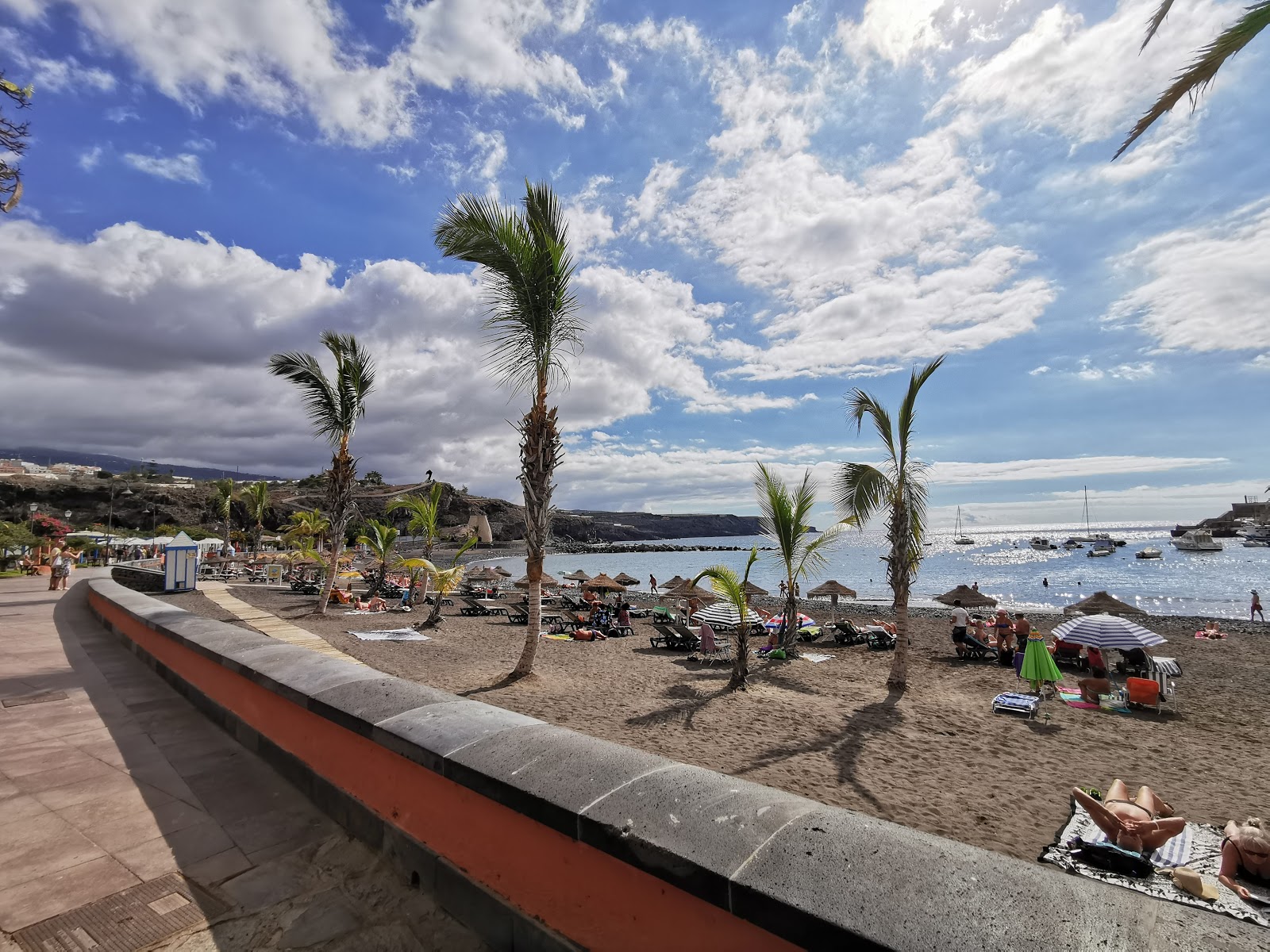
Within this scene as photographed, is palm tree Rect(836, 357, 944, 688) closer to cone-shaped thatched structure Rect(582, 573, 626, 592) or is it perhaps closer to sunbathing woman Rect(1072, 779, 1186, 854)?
sunbathing woman Rect(1072, 779, 1186, 854)

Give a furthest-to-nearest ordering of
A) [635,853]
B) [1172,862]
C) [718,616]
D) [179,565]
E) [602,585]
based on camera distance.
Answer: [602,585]
[179,565]
[718,616]
[1172,862]
[635,853]

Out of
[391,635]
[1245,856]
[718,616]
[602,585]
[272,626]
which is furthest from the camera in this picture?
[602,585]

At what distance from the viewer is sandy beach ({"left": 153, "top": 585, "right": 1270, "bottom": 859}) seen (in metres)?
5.71

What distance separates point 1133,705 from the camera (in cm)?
957

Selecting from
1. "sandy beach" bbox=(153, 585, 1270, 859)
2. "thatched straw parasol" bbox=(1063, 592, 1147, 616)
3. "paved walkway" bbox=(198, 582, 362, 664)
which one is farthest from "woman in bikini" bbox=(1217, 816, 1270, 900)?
"thatched straw parasol" bbox=(1063, 592, 1147, 616)

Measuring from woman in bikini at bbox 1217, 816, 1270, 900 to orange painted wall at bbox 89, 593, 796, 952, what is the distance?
475cm

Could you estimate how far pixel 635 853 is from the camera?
1.41m

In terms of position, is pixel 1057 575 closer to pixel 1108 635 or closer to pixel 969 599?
pixel 969 599

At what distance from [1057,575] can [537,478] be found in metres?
66.4

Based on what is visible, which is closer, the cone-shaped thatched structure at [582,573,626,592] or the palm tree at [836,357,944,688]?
the palm tree at [836,357,944,688]

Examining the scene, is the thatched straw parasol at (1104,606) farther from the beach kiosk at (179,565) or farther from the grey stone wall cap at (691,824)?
the beach kiosk at (179,565)

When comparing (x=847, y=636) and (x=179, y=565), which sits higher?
(x=179, y=565)

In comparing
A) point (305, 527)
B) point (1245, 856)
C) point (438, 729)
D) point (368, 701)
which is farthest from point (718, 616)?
point (305, 527)

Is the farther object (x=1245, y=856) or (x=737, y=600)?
(x=737, y=600)
